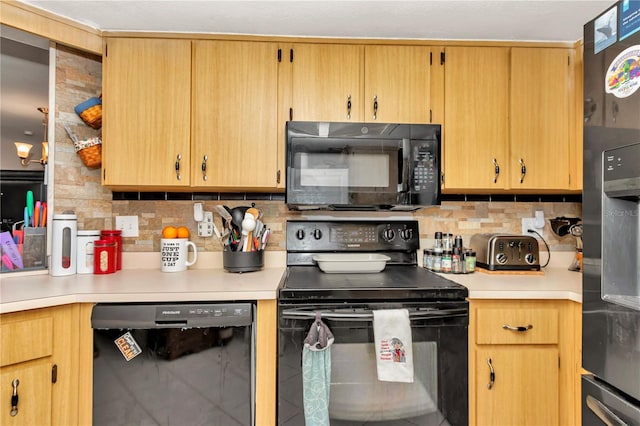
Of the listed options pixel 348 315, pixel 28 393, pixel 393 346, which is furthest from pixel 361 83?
pixel 28 393

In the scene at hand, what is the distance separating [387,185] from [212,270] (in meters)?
1.05

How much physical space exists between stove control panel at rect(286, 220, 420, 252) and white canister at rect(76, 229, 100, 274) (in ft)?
3.33

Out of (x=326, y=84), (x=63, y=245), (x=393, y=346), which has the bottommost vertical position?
(x=393, y=346)

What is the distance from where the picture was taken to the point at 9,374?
3.87 feet

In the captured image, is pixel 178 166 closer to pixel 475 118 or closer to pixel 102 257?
pixel 102 257

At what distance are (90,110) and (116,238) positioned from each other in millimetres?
681

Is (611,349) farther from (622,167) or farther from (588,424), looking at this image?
(622,167)

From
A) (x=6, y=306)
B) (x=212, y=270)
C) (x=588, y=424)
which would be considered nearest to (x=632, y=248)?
(x=588, y=424)

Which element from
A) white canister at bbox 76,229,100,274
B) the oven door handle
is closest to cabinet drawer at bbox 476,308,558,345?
the oven door handle

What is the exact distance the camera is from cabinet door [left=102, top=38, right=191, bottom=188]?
5.53ft

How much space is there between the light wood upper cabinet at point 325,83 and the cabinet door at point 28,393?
149 centimetres

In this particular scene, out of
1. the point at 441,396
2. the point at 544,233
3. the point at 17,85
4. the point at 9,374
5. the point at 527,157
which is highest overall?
the point at 17,85

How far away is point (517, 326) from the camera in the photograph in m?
1.41

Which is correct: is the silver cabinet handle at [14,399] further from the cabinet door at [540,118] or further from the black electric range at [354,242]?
the cabinet door at [540,118]
